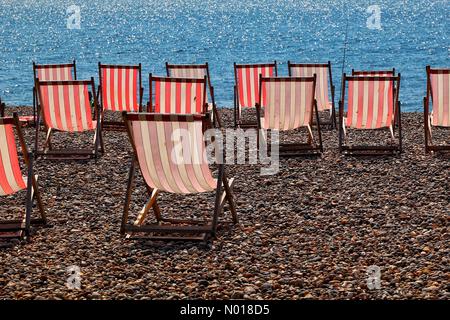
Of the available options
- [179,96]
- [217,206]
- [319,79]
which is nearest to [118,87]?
[179,96]

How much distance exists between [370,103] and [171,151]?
11.8 ft

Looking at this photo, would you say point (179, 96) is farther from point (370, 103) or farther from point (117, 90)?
point (370, 103)

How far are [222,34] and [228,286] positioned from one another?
193 ft

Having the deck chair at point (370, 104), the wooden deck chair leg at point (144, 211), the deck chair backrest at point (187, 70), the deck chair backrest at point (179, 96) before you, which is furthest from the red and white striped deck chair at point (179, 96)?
the wooden deck chair leg at point (144, 211)

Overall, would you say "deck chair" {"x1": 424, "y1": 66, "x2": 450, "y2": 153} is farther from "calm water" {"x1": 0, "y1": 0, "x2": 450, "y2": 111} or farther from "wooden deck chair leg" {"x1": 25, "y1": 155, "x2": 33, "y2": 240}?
"calm water" {"x1": 0, "y1": 0, "x2": 450, "y2": 111}

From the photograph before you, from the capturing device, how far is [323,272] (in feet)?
17.9

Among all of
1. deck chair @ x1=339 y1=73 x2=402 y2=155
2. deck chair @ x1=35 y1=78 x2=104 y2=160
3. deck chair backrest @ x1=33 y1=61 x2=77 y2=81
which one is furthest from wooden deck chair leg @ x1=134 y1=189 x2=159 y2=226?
deck chair backrest @ x1=33 y1=61 x2=77 y2=81

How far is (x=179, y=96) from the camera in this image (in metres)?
9.14

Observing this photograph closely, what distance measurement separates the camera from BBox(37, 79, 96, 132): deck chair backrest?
9.05 m

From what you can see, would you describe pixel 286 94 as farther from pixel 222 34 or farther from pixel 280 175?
pixel 222 34

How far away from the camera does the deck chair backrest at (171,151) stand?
240 inches

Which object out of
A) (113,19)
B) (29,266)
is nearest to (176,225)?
(29,266)

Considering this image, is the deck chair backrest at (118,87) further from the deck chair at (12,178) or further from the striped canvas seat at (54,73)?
the deck chair at (12,178)

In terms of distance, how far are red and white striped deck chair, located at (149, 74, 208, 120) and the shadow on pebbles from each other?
85 centimetres
